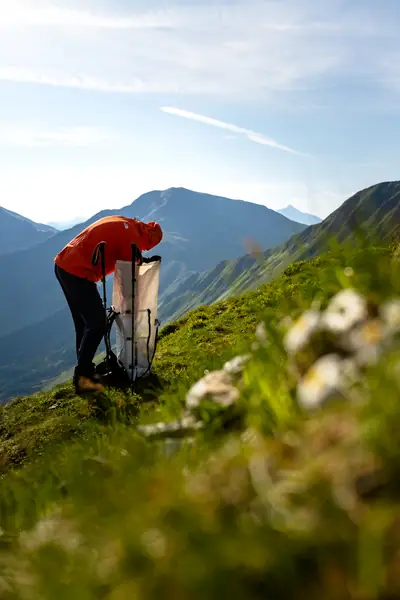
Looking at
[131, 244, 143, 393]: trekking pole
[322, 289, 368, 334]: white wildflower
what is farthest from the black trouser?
[322, 289, 368, 334]: white wildflower

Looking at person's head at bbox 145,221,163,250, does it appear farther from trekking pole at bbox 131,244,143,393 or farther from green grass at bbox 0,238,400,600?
green grass at bbox 0,238,400,600

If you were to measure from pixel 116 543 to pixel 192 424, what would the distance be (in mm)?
1790

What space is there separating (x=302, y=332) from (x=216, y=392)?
913 mm

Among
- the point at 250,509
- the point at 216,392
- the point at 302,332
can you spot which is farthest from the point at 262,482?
the point at 216,392

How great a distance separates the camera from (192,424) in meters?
4.43

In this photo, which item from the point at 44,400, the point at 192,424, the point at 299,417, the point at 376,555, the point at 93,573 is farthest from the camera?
the point at 44,400

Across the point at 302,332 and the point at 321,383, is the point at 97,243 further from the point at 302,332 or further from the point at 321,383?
the point at 321,383

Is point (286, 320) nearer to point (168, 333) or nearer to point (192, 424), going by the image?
point (192, 424)

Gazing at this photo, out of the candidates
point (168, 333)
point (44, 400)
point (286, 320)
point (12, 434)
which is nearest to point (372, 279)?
point (286, 320)

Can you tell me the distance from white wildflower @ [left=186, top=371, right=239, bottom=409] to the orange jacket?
6864 mm

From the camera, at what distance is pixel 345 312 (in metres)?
3.97

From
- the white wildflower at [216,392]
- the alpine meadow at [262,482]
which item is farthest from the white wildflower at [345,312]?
the white wildflower at [216,392]

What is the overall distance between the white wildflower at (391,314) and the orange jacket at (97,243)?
8.23 m

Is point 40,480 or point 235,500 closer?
point 235,500
